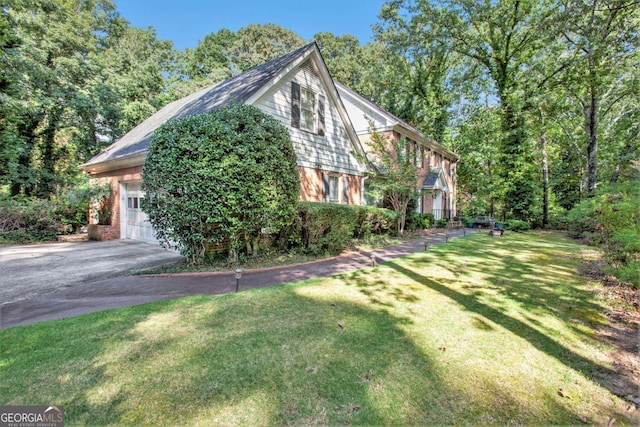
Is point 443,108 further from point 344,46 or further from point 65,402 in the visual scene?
point 65,402

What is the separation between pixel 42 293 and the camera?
520 cm

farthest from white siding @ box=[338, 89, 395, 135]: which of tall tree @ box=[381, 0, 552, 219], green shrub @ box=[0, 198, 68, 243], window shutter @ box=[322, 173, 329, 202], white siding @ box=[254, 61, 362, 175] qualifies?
green shrub @ box=[0, 198, 68, 243]

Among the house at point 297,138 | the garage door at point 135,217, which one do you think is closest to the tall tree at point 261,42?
the house at point 297,138

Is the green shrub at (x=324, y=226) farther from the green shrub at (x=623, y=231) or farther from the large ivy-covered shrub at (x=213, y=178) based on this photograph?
the green shrub at (x=623, y=231)

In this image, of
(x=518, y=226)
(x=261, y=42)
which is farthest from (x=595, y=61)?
(x=261, y=42)

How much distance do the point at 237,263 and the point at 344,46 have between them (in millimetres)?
42062

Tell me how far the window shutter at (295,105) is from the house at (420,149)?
4.79m

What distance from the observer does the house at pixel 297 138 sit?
10.3 metres

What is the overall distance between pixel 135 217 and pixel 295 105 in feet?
26.9

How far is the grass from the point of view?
227 centimetres

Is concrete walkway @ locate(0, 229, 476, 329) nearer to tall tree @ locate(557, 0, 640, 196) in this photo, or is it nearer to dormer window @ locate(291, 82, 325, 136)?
dormer window @ locate(291, 82, 325, 136)

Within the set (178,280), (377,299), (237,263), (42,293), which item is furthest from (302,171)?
(42,293)

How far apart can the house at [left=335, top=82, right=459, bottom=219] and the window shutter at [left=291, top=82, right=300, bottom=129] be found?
15.7 ft

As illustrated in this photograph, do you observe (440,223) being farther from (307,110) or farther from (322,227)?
(322,227)
